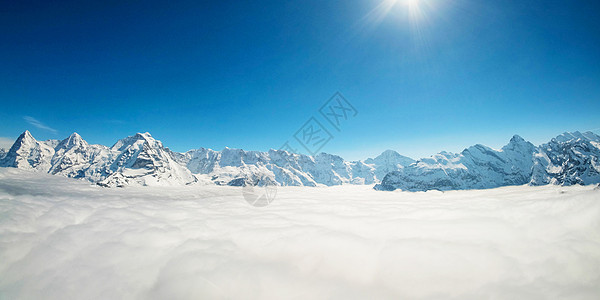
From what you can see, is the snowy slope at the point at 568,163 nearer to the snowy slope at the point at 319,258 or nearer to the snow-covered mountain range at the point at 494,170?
the snow-covered mountain range at the point at 494,170

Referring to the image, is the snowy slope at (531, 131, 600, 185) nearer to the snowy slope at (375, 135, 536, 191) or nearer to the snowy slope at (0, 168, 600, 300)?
the snowy slope at (375, 135, 536, 191)

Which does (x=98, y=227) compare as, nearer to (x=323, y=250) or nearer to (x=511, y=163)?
(x=323, y=250)

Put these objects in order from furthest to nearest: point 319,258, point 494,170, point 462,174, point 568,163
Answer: point 494,170 < point 462,174 < point 568,163 < point 319,258

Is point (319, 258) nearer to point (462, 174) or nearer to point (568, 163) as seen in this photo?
point (568, 163)

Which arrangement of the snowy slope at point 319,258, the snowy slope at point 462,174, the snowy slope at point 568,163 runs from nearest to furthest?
the snowy slope at point 319,258 → the snowy slope at point 568,163 → the snowy slope at point 462,174

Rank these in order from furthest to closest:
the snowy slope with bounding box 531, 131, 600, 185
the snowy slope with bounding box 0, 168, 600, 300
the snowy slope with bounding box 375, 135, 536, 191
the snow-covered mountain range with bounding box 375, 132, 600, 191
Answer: the snowy slope with bounding box 375, 135, 536, 191, the snow-covered mountain range with bounding box 375, 132, 600, 191, the snowy slope with bounding box 531, 131, 600, 185, the snowy slope with bounding box 0, 168, 600, 300

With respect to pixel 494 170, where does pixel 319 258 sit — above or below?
below

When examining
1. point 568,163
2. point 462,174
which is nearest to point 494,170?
point 462,174

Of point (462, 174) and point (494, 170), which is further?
point (494, 170)

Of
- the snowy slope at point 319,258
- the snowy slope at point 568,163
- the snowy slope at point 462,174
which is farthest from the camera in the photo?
the snowy slope at point 462,174

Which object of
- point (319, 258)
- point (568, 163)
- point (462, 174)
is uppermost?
point (568, 163)

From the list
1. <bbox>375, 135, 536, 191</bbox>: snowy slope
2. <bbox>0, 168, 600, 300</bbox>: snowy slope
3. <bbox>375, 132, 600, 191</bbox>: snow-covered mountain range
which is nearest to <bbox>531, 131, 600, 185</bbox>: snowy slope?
<bbox>375, 132, 600, 191</bbox>: snow-covered mountain range

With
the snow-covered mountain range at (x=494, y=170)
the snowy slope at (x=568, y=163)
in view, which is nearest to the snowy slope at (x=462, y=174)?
the snow-covered mountain range at (x=494, y=170)

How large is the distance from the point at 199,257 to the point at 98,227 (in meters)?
2.54
